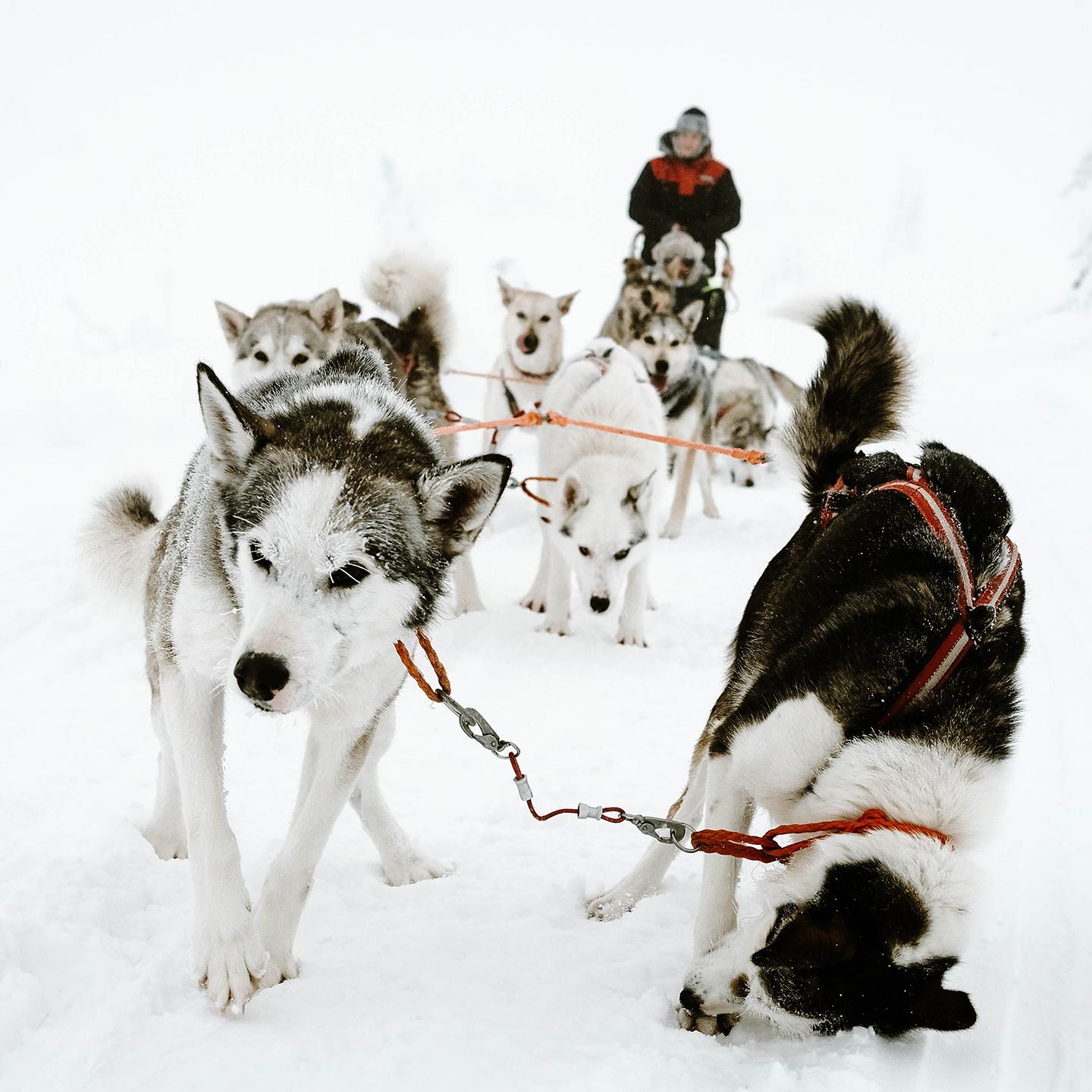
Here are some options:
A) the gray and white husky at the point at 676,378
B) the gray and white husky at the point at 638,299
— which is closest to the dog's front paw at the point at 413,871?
the gray and white husky at the point at 676,378

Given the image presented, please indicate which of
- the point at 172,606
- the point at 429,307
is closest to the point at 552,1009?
the point at 172,606

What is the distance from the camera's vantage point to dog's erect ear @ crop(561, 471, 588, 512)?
482 cm

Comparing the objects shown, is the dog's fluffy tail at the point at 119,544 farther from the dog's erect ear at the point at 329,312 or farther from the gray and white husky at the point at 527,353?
the gray and white husky at the point at 527,353

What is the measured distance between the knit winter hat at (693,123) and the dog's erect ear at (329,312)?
4890mm

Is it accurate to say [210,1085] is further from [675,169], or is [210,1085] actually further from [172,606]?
[675,169]

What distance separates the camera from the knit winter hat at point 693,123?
8.46 metres

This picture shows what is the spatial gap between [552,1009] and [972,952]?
104 centimetres

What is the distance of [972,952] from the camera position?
83.0 inches

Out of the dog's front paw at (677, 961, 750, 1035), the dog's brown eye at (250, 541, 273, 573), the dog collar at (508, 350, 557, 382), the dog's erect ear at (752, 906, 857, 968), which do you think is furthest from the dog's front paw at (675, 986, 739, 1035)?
the dog collar at (508, 350, 557, 382)

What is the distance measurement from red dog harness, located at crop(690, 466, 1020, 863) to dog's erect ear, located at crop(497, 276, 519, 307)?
535 cm

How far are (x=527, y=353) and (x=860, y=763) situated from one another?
5.36 metres

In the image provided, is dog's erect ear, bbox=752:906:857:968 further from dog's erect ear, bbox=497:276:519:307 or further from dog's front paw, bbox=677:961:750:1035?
dog's erect ear, bbox=497:276:519:307

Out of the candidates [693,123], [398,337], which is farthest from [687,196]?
[398,337]

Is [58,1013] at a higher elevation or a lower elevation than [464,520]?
lower
